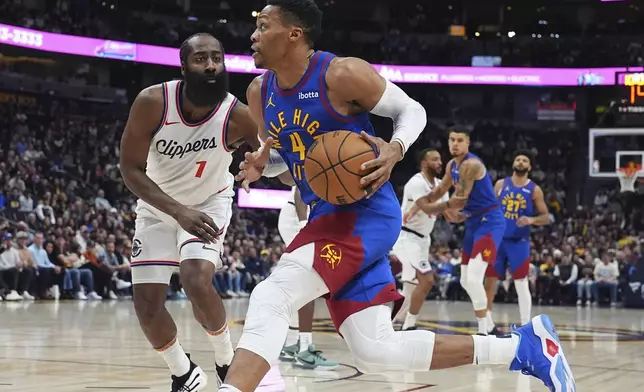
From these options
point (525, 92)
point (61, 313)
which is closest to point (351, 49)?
point (525, 92)

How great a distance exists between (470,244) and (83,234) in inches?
430

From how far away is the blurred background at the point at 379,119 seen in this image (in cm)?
1939

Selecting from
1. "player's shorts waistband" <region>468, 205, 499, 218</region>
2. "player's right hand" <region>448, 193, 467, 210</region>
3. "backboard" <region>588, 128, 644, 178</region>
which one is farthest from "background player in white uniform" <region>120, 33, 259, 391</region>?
"backboard" <region>588, 128, 644, 178</region>

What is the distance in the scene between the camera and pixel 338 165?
3.70m

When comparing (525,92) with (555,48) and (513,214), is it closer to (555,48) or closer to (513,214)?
(555,48)

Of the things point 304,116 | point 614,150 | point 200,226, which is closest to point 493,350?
point 304,116

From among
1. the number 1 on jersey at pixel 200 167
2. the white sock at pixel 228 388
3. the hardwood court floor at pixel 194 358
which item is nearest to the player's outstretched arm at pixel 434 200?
the hardwood court floor at pixel 194 358

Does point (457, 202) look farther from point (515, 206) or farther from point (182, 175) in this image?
point (182, 175)

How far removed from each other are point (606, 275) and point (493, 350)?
53.7 feet

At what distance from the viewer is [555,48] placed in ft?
111

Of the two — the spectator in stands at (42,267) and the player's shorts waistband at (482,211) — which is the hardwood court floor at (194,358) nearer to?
the player's shorts waistband at (482,211)

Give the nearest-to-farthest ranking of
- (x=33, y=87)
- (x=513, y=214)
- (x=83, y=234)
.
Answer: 1. (x=513, y=214)
2. (x=83, y=234)
3. (x=33, y=87)

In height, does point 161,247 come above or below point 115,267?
above

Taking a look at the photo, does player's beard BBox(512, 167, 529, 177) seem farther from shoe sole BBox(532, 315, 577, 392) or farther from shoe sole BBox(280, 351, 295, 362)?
shoe sole BBox(532, 315, 577, 392)
